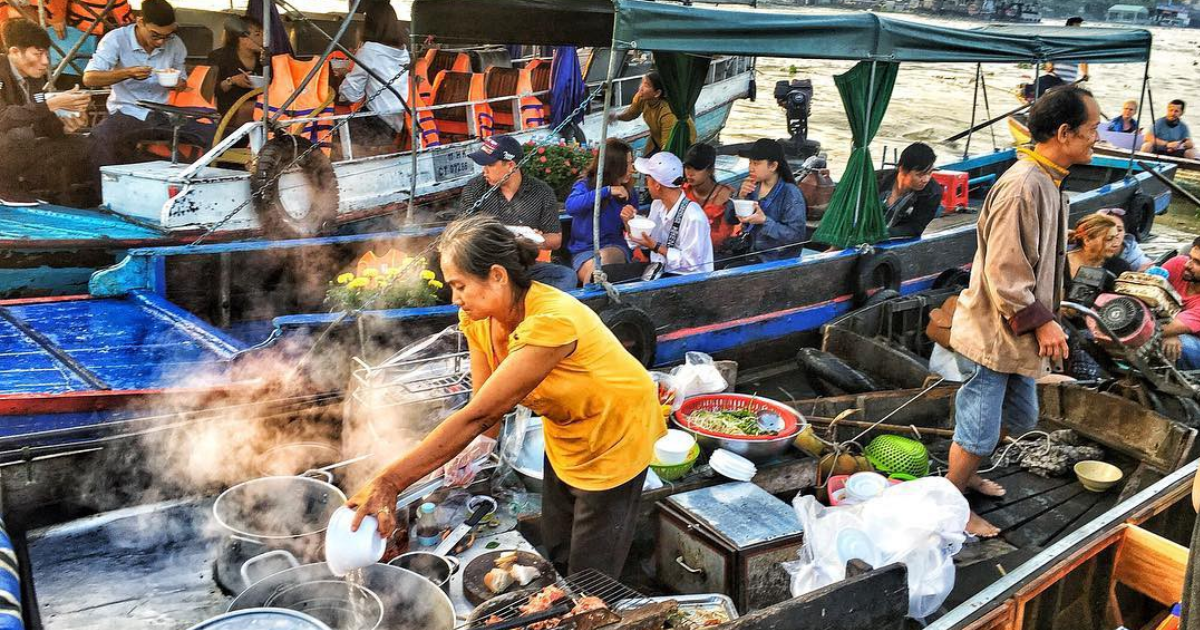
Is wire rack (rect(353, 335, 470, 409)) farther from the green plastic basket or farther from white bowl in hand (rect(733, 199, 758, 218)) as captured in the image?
white bowl in hand (rect(733, 199, 758, 218))

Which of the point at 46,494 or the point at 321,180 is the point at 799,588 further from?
the point at 321,180

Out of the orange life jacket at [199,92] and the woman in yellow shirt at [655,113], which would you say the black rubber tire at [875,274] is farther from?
the orange life jacket at [199,92]

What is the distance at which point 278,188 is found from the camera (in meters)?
7.08

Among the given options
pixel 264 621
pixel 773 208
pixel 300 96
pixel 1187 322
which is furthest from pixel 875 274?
pixel 264 621

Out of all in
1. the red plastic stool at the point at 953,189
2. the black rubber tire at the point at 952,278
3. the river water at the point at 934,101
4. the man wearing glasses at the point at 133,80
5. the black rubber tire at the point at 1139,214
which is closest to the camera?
the man wearing glasses at the point at 133,80

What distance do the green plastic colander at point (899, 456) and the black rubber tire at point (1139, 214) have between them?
25.0ft

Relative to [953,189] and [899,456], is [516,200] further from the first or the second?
[953,189]

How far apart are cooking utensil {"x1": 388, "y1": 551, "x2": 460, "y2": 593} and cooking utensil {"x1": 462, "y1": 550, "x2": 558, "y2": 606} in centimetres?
7

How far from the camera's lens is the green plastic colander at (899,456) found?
5.16 meters

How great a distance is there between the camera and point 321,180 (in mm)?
7441

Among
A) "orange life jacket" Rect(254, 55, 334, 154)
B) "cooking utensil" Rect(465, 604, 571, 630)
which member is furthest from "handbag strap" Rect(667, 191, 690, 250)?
"cooking utensil" Rect(465, 604, 571, 630)

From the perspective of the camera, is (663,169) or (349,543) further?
(663,169)

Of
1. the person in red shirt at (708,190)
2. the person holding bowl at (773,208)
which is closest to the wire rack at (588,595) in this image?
the person in red shirt at (708,190)

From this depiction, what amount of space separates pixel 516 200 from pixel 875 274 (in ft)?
11.2
